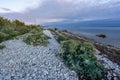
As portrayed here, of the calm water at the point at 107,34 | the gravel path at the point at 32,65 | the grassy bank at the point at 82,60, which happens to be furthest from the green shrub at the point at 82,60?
the calm water at the point at 107,34

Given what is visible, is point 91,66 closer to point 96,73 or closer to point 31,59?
point 96,73

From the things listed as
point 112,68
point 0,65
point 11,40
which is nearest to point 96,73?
point 112,68

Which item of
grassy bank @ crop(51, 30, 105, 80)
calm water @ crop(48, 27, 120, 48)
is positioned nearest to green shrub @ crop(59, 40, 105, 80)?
grassy bank @ crop(51, 30, 105, 80)

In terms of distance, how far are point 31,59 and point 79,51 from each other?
215 cm

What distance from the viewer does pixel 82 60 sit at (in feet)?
31.2

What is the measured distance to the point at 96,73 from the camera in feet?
28.7

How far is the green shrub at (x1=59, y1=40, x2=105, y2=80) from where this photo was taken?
28.8 ft

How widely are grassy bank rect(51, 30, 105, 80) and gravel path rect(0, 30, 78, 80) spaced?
1.02 ft

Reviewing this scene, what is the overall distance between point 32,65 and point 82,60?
2.06 metres

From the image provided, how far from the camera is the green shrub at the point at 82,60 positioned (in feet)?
28.8

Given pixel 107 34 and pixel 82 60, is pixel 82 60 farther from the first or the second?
pixel 107 34

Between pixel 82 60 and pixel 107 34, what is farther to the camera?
pixel 107 34

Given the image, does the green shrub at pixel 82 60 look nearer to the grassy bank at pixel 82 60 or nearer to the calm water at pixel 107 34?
the grassy bank at pixel 82 60

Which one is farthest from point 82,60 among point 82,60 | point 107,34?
point 107,34
